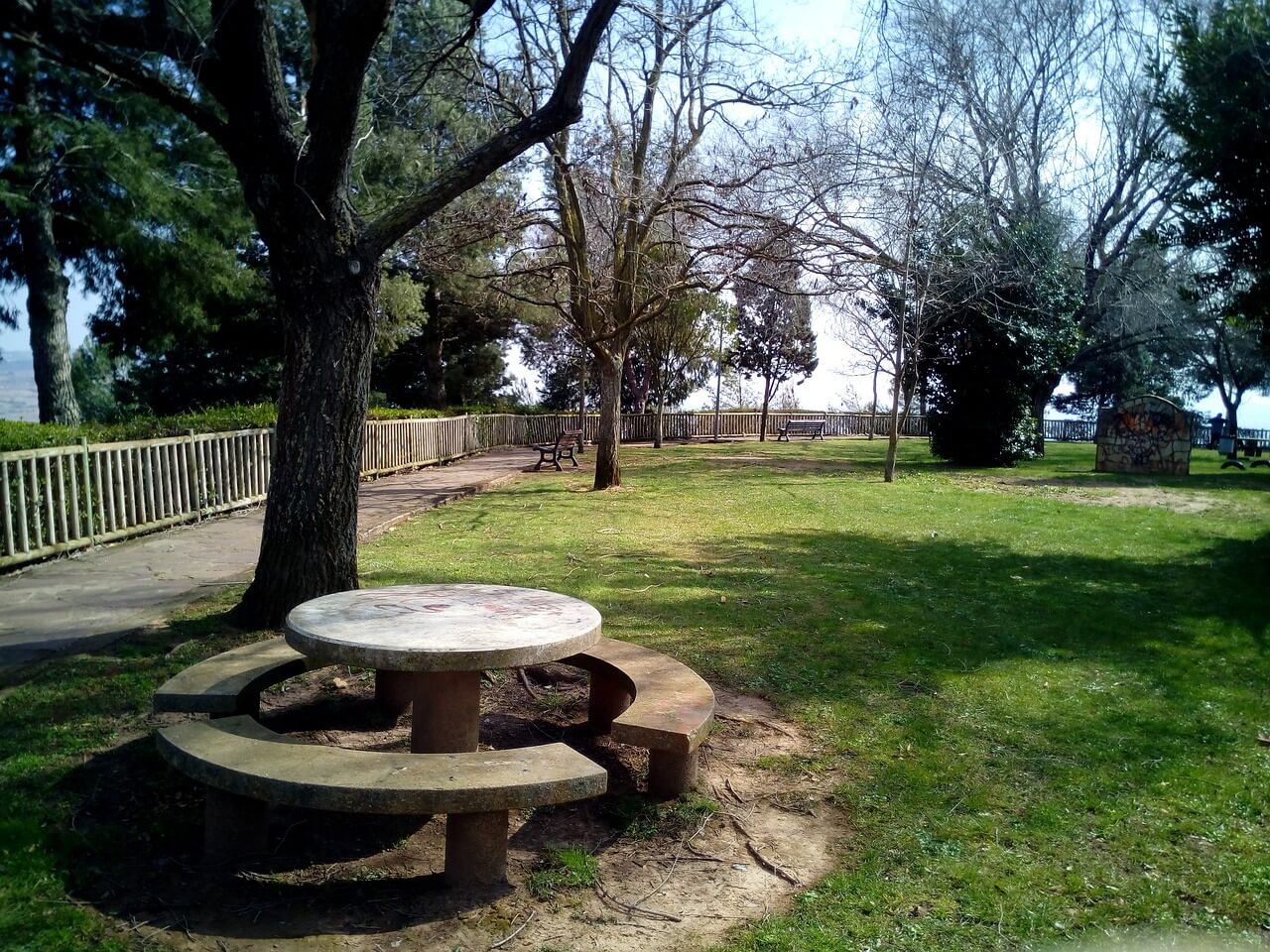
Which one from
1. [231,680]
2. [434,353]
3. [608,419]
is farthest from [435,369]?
[231,680]

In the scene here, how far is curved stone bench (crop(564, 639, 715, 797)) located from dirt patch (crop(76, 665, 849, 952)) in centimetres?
15

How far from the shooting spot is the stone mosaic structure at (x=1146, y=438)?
22.5 m

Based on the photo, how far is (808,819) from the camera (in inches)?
164

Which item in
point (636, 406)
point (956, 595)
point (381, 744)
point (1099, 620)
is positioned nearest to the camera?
point (381, 744)

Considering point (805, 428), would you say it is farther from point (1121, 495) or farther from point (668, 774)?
point (668, 774)

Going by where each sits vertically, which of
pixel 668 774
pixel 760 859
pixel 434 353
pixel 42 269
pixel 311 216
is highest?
pixel 42 269

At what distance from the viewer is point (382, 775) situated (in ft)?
10.9

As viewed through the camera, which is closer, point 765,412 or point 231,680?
point 231,680

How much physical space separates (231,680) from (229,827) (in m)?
0.93

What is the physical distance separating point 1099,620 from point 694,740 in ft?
18.1

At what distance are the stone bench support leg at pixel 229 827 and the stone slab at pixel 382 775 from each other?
21 centimetres

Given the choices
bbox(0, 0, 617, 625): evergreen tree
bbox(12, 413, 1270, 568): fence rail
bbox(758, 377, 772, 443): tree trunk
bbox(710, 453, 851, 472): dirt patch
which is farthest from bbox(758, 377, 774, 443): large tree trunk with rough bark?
bbox(0, 0, 617, 625): evergreen tree

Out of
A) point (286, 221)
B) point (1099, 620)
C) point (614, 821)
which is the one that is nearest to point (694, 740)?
point (614, 821)

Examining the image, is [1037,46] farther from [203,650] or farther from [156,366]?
[156,366]
